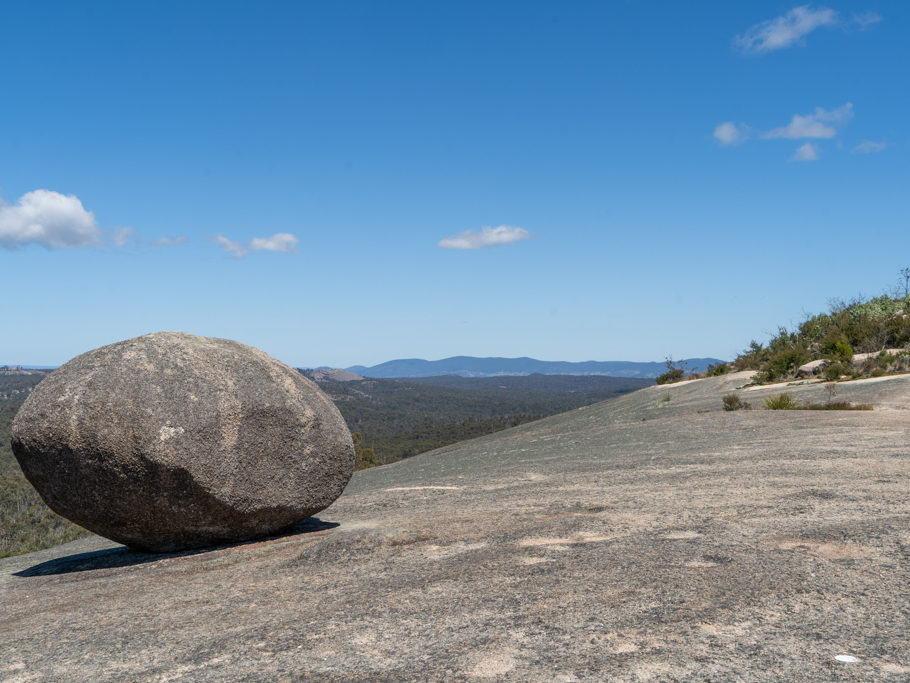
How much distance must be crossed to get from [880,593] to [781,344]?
1057 inches

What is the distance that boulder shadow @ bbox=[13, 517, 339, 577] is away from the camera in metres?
7.86

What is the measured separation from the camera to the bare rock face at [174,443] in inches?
281

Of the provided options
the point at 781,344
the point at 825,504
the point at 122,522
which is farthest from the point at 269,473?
the point at 781,344

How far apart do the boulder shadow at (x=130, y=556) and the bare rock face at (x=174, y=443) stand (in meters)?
0.11

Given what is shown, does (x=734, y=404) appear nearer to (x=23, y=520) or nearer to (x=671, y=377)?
(x=671, y=377)

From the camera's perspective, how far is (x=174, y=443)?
23.4 ft

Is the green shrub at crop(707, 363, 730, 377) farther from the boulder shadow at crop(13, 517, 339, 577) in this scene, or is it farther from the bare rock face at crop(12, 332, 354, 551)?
the bare rock face at crop(12, 332, 354, 551)

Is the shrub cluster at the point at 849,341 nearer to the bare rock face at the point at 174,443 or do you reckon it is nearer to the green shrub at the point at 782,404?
the green shrub at the point at 782,404

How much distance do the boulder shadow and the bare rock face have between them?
11 centimetres

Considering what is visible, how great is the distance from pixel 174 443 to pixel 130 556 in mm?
2046

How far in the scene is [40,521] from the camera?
194ft

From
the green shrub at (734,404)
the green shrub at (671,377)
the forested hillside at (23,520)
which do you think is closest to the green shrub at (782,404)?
the green shrub at (734,404)

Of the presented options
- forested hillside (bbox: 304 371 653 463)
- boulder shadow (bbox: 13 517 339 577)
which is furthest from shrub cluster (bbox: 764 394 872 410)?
forested hillside (bbox: 304 371 653 463)

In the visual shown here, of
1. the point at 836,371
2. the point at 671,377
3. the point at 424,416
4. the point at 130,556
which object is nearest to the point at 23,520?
the point at 671,377
